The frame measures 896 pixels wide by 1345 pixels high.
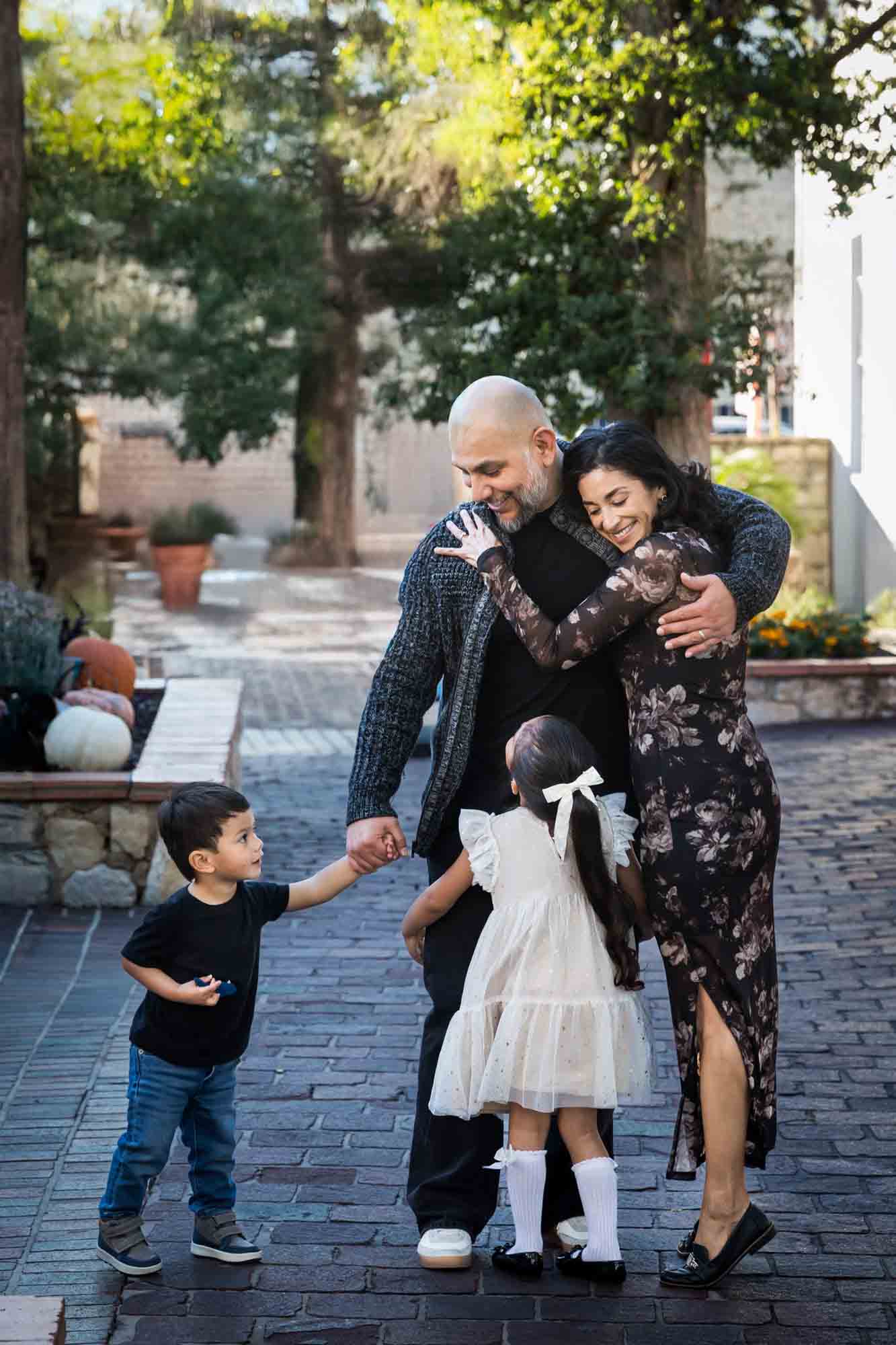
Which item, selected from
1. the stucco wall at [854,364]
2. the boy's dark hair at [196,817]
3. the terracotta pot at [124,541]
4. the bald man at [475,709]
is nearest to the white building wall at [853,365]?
the stucco wall at [854,364]

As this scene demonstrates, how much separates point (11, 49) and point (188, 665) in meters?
7.15

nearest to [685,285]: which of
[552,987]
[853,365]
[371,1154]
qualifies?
[853,365]

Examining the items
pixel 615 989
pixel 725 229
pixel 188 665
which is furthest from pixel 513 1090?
pixel 725 229

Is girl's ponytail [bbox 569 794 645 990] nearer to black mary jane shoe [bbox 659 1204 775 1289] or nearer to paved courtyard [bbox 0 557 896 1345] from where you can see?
black mary jane shoe [bbox 659 1204 775 1289]

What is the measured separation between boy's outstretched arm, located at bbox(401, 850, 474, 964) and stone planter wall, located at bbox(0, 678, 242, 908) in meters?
3.62

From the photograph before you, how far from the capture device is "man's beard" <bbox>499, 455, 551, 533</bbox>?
3.90 meters

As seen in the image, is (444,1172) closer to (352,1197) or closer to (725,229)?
(352,1197)

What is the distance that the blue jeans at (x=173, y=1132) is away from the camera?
3.93 meters

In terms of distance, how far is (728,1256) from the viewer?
153 inches

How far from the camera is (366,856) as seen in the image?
4.05 metres

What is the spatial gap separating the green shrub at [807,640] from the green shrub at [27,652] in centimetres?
620

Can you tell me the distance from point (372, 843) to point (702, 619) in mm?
881

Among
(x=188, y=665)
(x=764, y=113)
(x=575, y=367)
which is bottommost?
(x=188, y=665)

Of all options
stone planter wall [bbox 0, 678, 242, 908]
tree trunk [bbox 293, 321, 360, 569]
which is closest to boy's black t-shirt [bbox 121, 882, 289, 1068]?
stone planter wall [bbox 0, 678, 242, 908]
